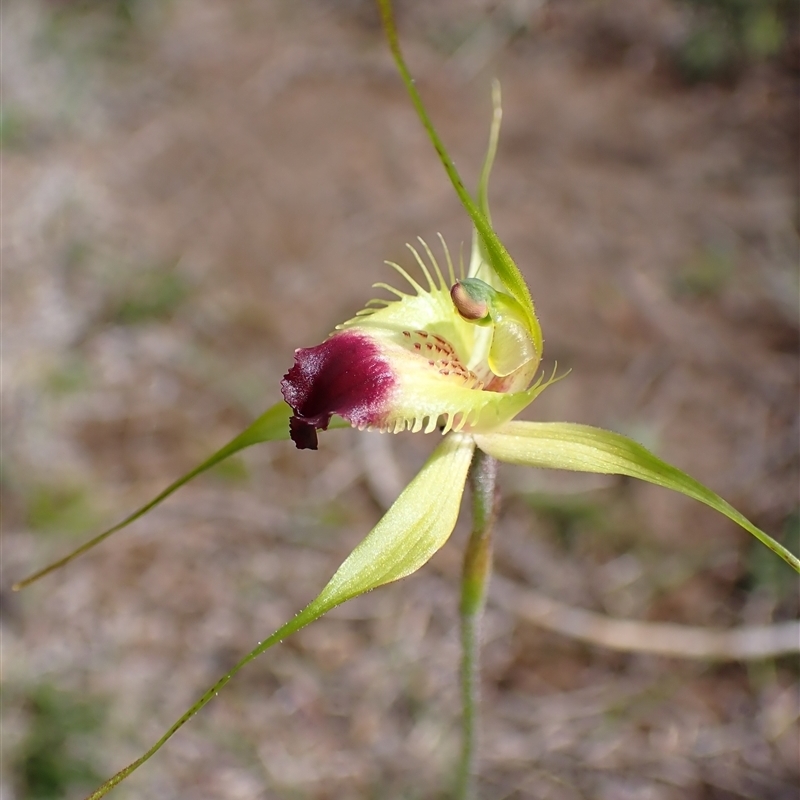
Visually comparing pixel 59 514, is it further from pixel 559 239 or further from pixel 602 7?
pixel 602 7

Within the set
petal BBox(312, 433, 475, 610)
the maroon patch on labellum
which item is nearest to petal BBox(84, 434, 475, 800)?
petal BBox(312, 433, 475, 610)

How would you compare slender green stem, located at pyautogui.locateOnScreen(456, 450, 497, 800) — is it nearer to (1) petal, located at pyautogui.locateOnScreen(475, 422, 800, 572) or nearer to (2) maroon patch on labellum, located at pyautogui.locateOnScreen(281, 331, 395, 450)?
(1) petal, located at pyautogui.locateOnScreen(475, 422, 800, 572)

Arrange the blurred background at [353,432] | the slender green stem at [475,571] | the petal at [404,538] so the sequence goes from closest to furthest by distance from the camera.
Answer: the petal at [404,538] < the slender green stem at [475,571] < the blurred background at [353,432]

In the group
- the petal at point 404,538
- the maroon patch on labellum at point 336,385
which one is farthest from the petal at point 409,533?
the maroon patch on labellum at point 336,385

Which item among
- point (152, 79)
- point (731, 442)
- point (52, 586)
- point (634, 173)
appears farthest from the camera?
point (152, 79)

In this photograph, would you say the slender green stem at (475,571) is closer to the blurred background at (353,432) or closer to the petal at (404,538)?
the petal at (404,538)

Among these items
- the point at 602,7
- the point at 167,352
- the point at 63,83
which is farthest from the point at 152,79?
the point at 602,7
